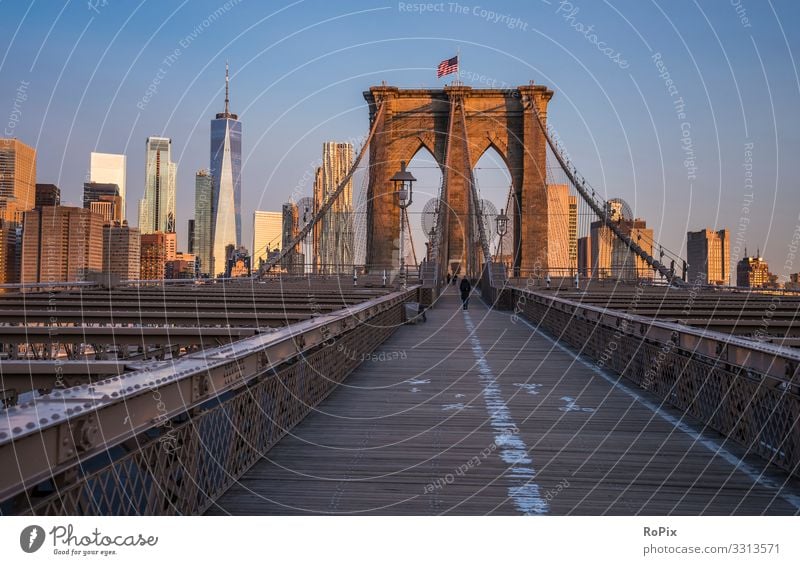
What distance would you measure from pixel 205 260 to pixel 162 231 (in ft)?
91.2

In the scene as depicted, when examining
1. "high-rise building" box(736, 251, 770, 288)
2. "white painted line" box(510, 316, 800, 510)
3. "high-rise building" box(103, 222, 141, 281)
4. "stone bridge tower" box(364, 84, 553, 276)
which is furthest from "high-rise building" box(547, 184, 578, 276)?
"white painted line" box(510, 316, 800, 510)

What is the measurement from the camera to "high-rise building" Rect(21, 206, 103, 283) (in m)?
80.1

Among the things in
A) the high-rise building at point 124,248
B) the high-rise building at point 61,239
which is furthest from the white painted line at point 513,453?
the high-rise building at point 124,248

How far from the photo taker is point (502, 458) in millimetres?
7379

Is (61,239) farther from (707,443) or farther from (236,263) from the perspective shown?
(707,443)

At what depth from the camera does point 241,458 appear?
22.3ft

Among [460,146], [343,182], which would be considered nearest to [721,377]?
[343,182]

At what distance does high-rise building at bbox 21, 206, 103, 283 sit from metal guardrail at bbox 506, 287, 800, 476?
2891 inches

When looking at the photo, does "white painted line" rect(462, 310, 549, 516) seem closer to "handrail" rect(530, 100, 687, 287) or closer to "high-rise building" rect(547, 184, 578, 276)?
"handrail" rect(530, 100, 687, 287)

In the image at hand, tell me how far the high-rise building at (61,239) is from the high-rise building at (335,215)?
23.8m

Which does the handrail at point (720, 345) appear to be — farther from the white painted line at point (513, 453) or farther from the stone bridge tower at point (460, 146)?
the stone bridge tower at point (460, 146)

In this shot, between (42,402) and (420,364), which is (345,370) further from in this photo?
(42,402)

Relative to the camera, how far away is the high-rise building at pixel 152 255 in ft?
339

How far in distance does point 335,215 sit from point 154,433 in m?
94.0
